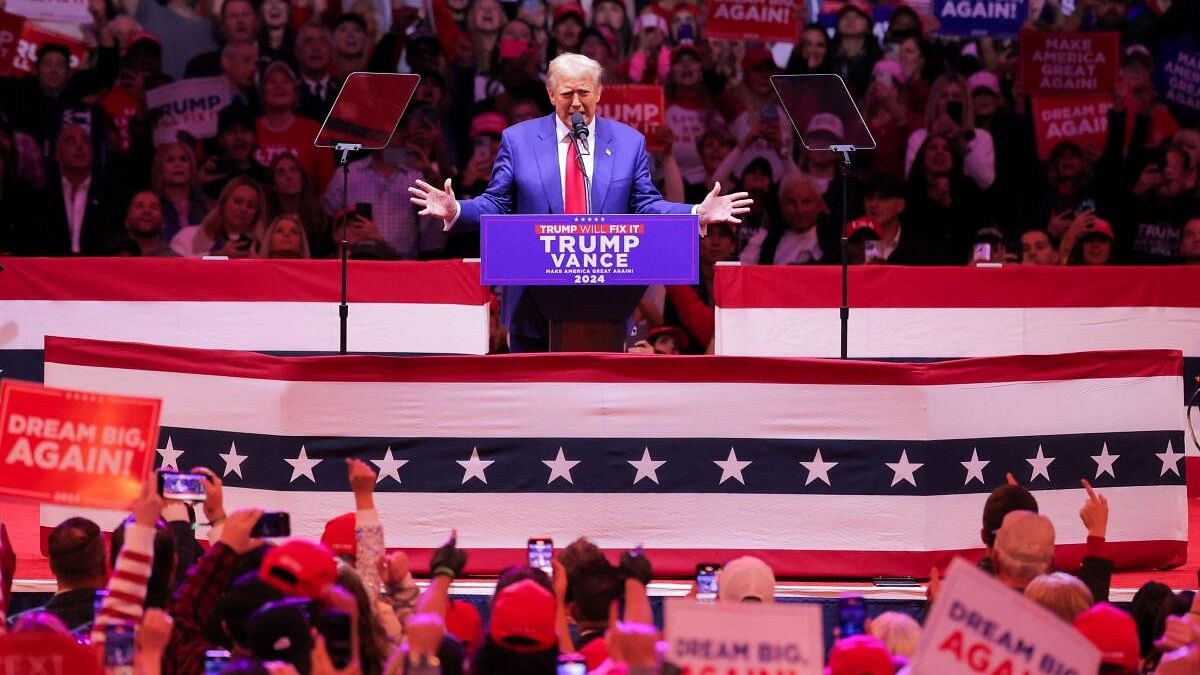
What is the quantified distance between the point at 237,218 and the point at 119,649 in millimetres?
6626

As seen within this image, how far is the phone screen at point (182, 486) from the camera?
17.9 ft

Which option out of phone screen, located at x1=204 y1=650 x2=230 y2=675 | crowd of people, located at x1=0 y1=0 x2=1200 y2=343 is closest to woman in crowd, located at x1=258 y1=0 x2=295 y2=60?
crowd of people, located at x1=0 y1=0 x2=1200 y2=343

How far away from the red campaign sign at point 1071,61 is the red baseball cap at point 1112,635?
7891 millimetres

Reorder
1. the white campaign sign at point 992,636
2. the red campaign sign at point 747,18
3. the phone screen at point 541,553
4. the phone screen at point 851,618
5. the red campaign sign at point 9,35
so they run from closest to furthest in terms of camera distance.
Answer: the white campaign sign at point 992,636
the phone screen at point 851,618
the phone screen at point 541,553
the red campaign sign at point 9,35
the red campaign sign at point 747,18

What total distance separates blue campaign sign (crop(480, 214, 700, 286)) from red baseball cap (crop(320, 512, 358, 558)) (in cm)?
135

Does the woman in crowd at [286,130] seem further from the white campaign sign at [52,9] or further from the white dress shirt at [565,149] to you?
the white dress shirt at [565,149]

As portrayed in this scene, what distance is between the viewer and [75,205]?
11055 millimetres

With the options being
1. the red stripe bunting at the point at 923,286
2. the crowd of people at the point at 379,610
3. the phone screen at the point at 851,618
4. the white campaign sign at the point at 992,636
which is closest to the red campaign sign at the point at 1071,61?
the red stripe bunting at the point at 923,286

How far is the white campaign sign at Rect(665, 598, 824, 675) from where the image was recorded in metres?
3.67

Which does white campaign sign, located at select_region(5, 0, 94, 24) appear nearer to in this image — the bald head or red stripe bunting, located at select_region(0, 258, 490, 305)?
red stripe bunting, located at select_region(0, 258, 490, 305)

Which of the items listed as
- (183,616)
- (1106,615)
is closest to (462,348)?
(183,616)

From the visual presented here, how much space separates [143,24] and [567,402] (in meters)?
6.07

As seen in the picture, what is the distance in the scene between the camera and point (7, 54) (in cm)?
1116

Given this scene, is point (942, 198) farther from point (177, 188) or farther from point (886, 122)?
point (177, 188)
